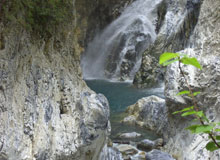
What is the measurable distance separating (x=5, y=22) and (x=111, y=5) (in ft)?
74.3

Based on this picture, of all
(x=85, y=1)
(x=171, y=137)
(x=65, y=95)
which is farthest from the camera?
(x=85, y=1)

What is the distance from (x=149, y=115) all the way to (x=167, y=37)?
27.5 feet

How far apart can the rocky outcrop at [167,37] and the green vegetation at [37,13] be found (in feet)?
28.5

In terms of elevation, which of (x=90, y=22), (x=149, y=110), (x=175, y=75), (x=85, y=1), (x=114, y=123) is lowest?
(x=114, y=123)

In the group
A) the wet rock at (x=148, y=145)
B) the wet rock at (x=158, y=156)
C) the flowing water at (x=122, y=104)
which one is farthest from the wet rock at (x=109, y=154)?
the flowing water at (x=122, y=104)

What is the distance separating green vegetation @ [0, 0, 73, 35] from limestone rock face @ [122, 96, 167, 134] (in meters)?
4.23

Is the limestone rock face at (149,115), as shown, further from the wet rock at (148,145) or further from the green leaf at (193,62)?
the green leaf at (193,62)

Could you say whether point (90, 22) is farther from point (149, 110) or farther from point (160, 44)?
point (149, 110)

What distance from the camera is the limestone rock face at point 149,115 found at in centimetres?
722

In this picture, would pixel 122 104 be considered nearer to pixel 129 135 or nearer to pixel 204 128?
pixel 129 135

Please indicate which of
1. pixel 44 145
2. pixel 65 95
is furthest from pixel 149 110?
pixel 44 145

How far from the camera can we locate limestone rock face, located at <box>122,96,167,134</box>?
722 cm

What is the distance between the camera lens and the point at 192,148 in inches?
153

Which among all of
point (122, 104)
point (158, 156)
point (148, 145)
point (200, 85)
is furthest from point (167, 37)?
point (200, 85)
